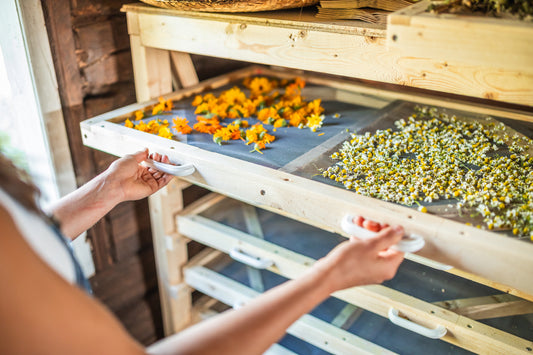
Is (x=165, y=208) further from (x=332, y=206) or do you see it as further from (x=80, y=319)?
(x=80, y=319)

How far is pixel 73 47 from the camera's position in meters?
1.42

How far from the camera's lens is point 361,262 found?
844 millimetres

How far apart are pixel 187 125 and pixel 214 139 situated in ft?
0.44

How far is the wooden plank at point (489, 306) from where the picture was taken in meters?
1.18

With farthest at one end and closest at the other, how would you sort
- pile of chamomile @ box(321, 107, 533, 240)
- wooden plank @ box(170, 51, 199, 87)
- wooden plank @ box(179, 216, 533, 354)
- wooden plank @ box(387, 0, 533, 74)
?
wooden plank @ box(170, 51, 199, 87), wooden plank @ box(179, 216, 533, 354), pile of chamomile @ box(321, 107, 533, 240), wooden plank @ box(387, 0, 533, 74)

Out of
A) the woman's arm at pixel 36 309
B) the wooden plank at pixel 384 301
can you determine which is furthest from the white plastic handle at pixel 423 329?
the woman's arm at pixel 36 309

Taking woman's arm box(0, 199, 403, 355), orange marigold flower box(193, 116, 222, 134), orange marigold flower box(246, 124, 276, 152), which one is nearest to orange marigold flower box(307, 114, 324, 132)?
orange marigold flower box(246, 124, 276, 152)

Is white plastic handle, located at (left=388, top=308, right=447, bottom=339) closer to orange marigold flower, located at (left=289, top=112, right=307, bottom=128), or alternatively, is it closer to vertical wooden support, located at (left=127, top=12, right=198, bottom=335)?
orange marigold flower, located at (left=289, top=112, right=307, bottom=128)

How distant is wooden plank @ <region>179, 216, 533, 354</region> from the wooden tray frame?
110mm

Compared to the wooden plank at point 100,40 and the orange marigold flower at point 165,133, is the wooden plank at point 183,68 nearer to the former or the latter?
the wooden plank at point 100,40

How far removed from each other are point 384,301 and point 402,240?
352 mm

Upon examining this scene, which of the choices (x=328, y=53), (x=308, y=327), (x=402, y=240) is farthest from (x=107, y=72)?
(x=402, y=240)

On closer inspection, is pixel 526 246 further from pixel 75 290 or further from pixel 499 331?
pixel 75 290

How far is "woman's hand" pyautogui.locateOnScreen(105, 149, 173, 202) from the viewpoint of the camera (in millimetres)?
1158
